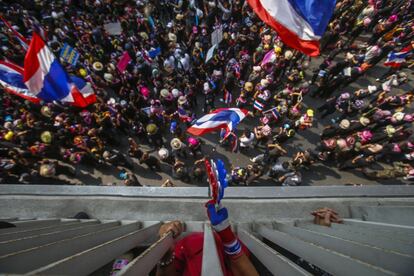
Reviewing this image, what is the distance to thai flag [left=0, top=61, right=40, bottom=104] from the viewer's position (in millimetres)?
7738

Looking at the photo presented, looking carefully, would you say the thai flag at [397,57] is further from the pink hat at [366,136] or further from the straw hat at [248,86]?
the straw hat at [248,86]

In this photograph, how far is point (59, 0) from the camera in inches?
658

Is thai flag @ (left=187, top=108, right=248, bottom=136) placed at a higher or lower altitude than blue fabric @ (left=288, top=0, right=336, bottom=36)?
lower

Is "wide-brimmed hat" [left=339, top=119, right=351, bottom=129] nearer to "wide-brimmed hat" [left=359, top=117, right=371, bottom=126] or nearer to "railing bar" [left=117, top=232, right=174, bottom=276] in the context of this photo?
"wide-brimmed hat" [left=359, top=117, right=371, bottom=126]

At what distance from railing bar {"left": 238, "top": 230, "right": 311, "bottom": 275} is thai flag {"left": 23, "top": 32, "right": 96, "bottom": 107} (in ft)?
24.1

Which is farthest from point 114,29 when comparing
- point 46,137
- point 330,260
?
point 330,260

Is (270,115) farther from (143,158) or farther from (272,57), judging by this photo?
(143,158)

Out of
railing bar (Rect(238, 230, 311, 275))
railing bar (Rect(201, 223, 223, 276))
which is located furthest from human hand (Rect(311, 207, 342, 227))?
railing bar (Rect(201, 223, 223, 276))

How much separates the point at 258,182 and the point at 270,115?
9.76 ft

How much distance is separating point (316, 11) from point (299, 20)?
1.58 ft

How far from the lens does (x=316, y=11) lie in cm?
706

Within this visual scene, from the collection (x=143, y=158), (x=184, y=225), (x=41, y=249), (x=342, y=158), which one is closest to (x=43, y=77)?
(x=143, y=158)

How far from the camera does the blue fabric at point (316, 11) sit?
693 cm

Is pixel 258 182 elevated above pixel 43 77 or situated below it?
below
